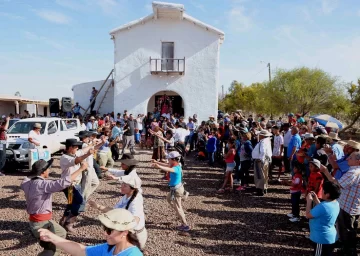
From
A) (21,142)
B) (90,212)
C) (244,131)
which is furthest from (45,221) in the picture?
(21,142)

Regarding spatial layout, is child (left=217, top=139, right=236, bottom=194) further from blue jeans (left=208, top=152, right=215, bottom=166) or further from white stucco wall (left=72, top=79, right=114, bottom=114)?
white stucco wall (left=72, top=79, right=114, bottom=114)

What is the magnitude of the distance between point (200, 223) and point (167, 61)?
1383 centimetres

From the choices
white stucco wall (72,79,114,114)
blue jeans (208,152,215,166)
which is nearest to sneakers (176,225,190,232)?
blue jeans (208,152,215,166)

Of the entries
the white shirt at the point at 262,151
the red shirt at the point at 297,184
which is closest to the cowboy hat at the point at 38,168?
the red shirt at the point at 297,184

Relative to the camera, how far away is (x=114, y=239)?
7.29 feet

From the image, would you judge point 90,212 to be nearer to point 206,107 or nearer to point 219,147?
point 219,147

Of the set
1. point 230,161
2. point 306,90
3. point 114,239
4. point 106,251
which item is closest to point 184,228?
point 230,161

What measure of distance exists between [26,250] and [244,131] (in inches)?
238

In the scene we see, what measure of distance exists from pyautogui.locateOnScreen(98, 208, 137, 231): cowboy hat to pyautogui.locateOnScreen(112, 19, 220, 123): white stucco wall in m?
16.3

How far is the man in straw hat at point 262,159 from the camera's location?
24.5 ft

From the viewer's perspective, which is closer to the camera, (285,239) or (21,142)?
(285,239)

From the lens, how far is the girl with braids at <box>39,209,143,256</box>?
2199mm

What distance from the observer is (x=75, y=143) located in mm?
5156

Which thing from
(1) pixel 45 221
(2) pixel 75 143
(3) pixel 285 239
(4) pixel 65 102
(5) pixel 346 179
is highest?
(4) pixel 65 102
